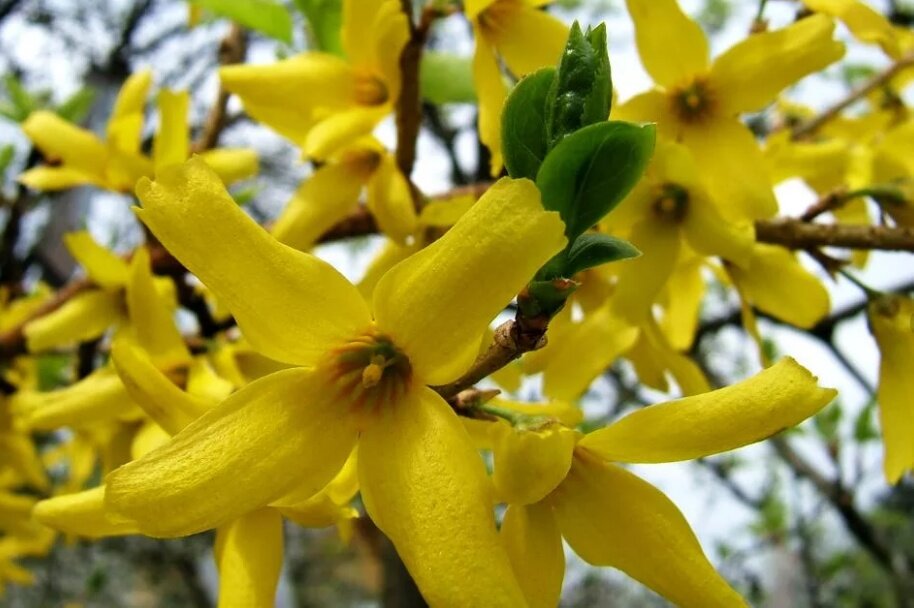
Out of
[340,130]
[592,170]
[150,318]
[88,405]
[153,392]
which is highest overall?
[592,170]

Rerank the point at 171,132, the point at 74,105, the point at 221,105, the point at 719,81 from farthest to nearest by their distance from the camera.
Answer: the point at 74,105 < the point at 221,105 < the point at 171,132 < the point at 719,81

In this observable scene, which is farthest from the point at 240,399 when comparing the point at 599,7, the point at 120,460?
the point at 599,7

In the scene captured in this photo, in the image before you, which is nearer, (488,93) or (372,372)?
(372,372)

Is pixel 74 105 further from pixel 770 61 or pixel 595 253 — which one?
pixel 595 253

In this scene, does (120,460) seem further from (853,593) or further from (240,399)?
(853,593)

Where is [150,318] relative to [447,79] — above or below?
below

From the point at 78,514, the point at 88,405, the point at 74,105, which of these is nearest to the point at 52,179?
the point at 74,105

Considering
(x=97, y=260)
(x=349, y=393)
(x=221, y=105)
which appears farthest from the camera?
(x=221, y=105)
